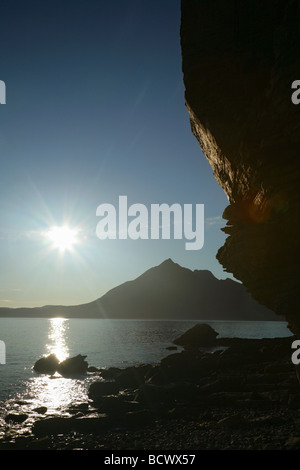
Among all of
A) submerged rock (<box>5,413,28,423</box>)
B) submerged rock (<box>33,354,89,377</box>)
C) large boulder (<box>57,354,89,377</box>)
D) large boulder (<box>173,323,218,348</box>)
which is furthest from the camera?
large boulder (<box>173,323,218,348</box>)

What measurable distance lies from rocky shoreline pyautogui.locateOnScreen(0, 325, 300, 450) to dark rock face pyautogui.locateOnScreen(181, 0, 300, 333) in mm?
6664

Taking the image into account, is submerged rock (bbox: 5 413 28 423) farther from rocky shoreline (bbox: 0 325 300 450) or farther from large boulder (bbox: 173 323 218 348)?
large boulder (bbox: 173 323 218 348)

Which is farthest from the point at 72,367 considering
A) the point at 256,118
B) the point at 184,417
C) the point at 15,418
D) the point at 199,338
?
the point at 256,118

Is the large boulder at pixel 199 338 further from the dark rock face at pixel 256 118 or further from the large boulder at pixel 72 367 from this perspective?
the dark rock face at pixel 256 118

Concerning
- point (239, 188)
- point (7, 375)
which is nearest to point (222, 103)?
point (239, 188)

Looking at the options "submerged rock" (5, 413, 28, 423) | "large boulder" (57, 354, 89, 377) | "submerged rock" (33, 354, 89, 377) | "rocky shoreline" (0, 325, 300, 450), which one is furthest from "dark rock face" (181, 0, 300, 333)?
"submerged rock" (33, 354, 89, 377)

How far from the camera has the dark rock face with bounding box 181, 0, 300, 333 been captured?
671 inches

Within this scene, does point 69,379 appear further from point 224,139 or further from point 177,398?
point 224,139

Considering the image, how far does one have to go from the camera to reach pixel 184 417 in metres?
20.8

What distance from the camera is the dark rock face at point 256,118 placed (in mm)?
17047

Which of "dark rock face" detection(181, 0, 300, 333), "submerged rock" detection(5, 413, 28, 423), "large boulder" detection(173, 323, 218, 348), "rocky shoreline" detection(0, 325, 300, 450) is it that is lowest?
"large boulder" detection(173, 323, 218, 348)

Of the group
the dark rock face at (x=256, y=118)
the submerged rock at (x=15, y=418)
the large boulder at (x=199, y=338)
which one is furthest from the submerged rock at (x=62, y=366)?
the large boulder at (x=199, y=338)

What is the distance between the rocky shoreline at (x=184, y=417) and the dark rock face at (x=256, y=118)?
6664 millimetres
